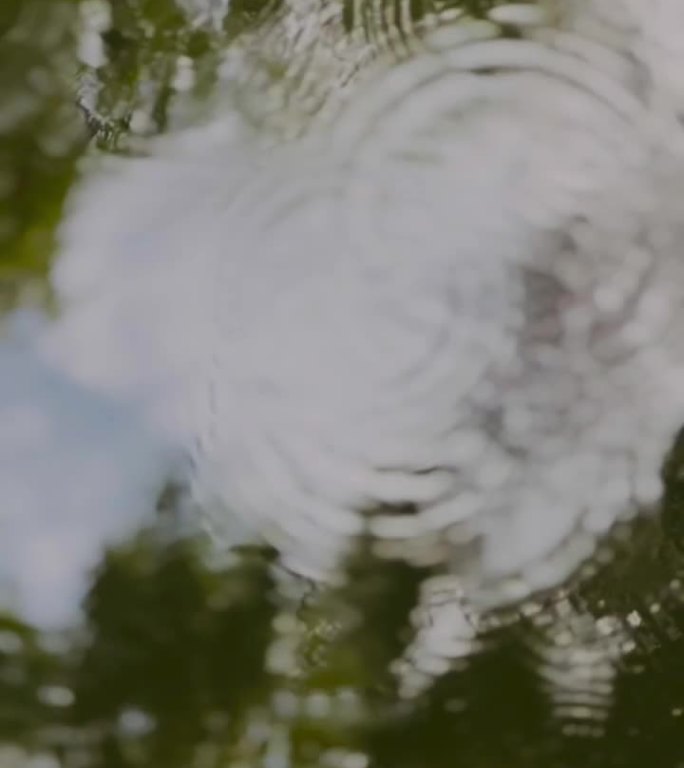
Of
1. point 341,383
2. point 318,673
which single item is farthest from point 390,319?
point 318,673

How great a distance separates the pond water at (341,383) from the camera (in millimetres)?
610

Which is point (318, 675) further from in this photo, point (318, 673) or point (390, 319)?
point (390, 319)

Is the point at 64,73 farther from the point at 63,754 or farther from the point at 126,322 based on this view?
the point at 63,754

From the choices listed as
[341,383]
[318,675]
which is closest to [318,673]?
[318,675]

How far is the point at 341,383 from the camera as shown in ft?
2.07

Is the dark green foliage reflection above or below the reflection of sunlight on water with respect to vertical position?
below

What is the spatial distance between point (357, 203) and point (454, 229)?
1.7 inches

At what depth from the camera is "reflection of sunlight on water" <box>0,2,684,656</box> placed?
620 mm

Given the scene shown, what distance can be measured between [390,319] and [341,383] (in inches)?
1.4

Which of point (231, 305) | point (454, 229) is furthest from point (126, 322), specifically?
point (454, 229)

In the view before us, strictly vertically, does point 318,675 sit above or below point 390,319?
below

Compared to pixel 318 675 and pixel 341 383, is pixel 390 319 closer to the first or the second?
pixel 341 383

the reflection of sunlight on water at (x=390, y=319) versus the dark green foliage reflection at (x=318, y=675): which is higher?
the reflection of sunlight on water at (x=390, y=319)

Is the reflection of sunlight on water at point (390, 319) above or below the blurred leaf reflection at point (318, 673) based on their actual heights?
above
